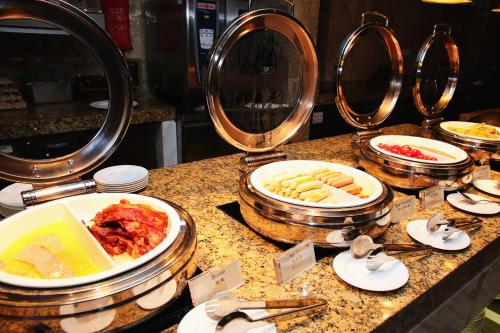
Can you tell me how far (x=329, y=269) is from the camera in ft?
3.14

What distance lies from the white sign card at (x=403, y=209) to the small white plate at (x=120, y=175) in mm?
927

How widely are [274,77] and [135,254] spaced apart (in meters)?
2.09

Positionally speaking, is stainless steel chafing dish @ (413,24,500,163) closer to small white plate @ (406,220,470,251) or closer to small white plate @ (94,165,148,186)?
small white plate @ (406,220,470,251)

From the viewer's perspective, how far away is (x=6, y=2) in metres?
0.82

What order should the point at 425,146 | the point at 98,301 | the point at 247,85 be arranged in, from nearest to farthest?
the point at 98,301 < the point at 425,146 < the point at 247,85

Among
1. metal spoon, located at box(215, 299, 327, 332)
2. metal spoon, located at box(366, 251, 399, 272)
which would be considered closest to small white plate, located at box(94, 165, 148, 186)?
metal spoon, located at box(215, 299, 327, 332)

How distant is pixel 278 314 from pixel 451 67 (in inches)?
82.0

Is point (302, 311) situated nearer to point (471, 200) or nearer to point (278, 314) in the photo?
point (278, 314)

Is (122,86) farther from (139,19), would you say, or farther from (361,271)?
(139,19)

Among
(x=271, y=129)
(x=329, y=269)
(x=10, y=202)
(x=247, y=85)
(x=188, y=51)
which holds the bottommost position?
(x=329, y=269)

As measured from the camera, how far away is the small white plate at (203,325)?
695 mm

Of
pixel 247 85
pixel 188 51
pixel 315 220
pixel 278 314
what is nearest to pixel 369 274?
pixel 315 220

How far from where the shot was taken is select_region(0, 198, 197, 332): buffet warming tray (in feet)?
2.00

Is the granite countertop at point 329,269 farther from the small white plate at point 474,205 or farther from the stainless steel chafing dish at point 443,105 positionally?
the stainless steel chafing dish at point 443,105
